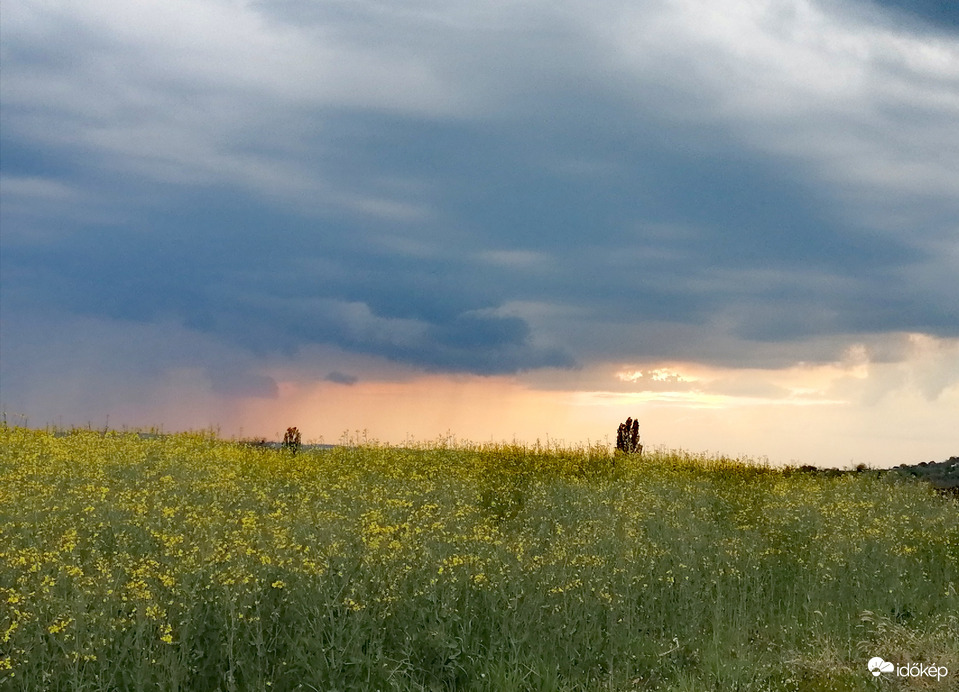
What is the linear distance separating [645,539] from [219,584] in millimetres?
6355

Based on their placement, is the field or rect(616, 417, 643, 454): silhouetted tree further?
rect(616, 417, 643, 454): silhouetted tree

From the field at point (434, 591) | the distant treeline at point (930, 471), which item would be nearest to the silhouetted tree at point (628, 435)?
the distant treeline at point (930, 471)

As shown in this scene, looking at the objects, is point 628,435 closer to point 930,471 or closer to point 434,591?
point 930,471

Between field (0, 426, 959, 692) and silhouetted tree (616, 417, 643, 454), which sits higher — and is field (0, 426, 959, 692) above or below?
below

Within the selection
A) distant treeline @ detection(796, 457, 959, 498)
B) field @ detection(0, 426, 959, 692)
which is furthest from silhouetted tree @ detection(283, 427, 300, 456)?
distant treeline @ detection(796, 457, 959, 498)

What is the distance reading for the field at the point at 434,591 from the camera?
706 centimetres

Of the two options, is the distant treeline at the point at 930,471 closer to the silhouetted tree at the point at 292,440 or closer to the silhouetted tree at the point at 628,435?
the silhouetted tree at the point at 628,435

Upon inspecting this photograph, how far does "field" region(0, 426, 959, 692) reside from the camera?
7059 mm

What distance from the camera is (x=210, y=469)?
15.5 meters

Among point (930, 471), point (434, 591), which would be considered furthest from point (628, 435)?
point (434, 591)

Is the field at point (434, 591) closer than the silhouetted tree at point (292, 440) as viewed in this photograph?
Yes

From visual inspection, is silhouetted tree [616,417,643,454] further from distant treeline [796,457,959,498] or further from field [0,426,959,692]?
field [0,426,959,692]

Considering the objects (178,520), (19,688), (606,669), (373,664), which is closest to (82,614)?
(19,688)

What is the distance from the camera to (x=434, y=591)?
302 inches
